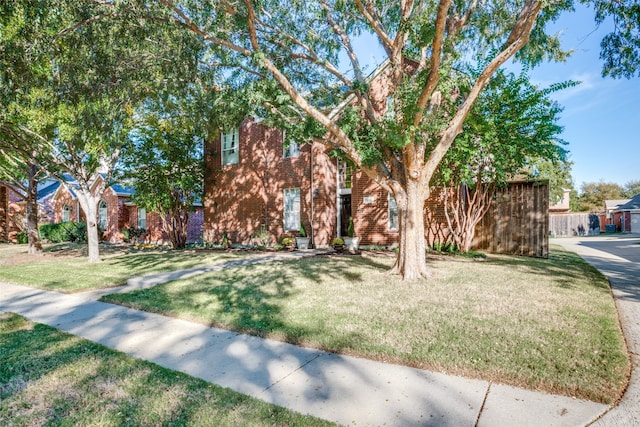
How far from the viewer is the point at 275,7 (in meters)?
7.90

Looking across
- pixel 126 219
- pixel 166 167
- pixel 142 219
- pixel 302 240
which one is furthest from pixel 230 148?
pixel 126 219

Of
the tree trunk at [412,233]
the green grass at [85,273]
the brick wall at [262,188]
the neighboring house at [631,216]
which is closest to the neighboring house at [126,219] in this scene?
the brick wall at [262,188]

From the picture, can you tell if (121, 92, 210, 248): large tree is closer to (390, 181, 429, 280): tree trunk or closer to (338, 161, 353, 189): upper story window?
(338, 161, 353, 189): upper story window

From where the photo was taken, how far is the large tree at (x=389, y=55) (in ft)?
21.1

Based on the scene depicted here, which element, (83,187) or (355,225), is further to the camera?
(355,225)

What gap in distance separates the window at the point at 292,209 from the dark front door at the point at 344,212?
1998mm

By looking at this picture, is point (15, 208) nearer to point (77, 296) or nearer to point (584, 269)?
point (77, 296)

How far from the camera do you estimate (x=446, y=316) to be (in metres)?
4.85

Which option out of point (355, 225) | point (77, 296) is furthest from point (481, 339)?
point (355, 225)

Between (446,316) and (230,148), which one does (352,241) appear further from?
(446,316)

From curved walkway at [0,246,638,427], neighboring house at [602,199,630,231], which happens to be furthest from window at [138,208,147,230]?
neighboring house at [602,199,630,231]

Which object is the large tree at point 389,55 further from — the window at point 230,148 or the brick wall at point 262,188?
the window at point 230,148

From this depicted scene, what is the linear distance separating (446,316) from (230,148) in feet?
51.4

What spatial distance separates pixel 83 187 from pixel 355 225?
1061 centimetres
